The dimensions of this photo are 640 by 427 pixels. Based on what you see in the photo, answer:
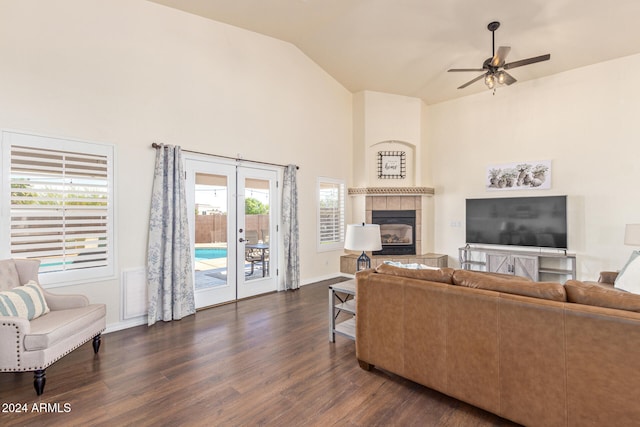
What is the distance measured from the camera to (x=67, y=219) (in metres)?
3.47

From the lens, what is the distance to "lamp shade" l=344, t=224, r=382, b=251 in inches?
132

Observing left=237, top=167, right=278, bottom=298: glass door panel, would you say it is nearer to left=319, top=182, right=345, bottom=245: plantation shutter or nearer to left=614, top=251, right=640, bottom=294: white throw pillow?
left=319, top=182, right=345, bottom=245: plantation shutter

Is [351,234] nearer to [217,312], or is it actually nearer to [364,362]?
[364,362]

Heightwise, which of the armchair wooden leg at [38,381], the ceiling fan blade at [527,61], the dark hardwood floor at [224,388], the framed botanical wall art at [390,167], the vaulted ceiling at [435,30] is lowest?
the dark hardwood floor at [224,388]

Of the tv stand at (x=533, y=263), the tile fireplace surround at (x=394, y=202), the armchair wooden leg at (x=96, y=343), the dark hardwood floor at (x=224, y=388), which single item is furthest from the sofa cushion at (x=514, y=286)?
the tile fireplace surround at (x=394, y=202)

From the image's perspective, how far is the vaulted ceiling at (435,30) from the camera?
418 centimetres

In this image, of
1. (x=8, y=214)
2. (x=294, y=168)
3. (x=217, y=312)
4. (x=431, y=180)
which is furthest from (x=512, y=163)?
(x=8, y=214)

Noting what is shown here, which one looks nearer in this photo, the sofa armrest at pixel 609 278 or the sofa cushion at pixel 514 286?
the sofa cushion at pixel 514 286

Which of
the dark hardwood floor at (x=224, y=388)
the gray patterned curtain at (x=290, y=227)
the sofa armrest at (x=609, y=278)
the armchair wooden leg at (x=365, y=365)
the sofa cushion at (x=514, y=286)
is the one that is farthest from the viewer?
the gray patterned curtain at (x=290, y=227)

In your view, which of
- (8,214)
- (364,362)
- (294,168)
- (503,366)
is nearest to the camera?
(503,366)

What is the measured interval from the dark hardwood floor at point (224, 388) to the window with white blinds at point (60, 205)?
0.94 metres

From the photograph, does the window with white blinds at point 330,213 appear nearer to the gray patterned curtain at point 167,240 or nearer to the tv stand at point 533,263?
the tv stand at point 533,263

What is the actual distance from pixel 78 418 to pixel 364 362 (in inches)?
84.6

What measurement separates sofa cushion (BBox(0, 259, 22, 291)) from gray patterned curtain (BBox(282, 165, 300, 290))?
3.48 metres
